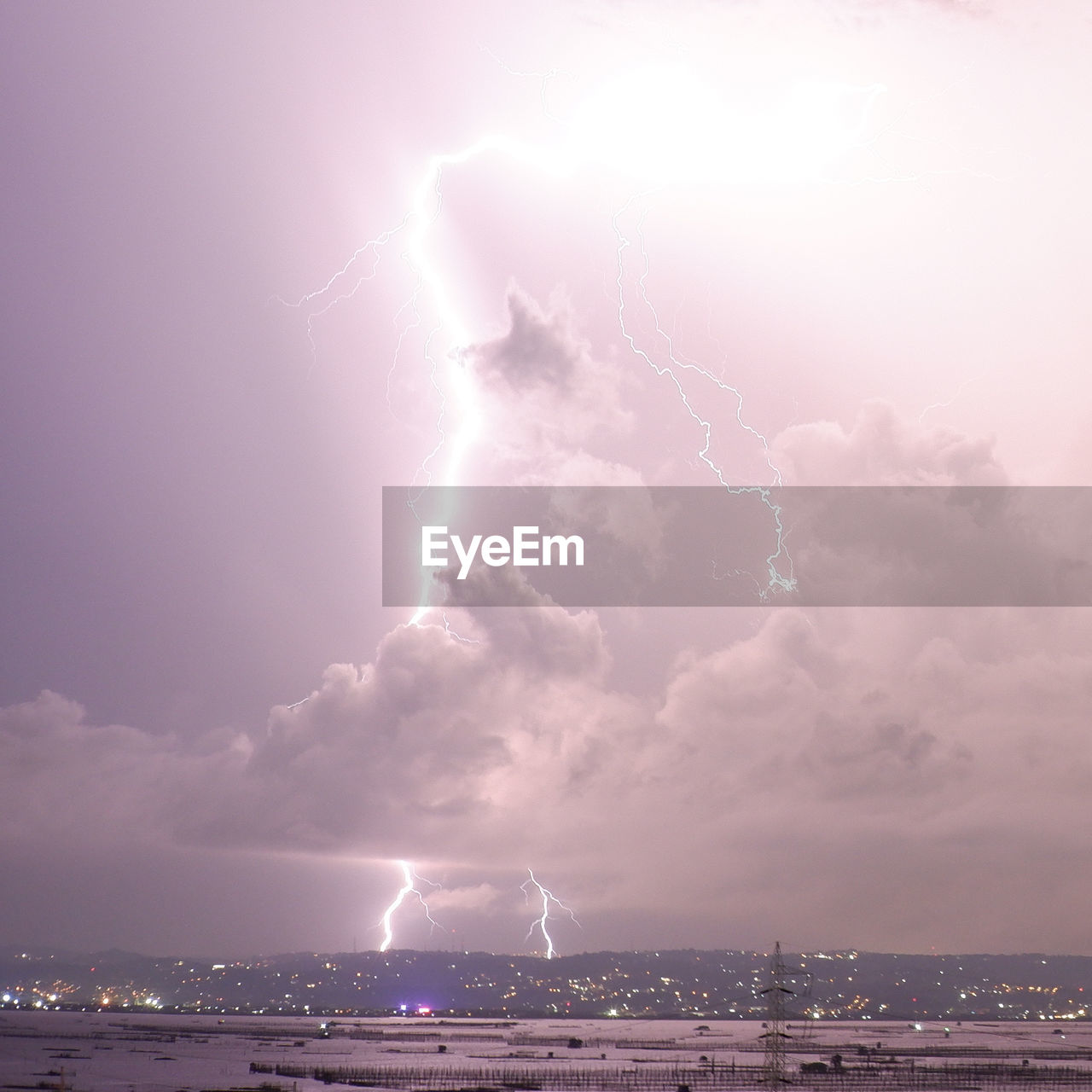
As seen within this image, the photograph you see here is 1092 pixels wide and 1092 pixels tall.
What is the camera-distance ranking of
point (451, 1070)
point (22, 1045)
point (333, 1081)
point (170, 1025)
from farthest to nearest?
1. point (170, 1025)
2. point (22, 1045)
3. point (451, 1070)
4. point (333, 1081)

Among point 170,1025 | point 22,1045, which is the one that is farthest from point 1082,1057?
point 170,1025

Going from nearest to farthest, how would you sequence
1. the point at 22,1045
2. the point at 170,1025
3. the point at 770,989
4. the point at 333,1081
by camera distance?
the point at 770,989
the point at 333,1081
the point at 22,1045
the point at 170,1025

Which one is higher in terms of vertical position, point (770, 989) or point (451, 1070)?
point (770, 989)

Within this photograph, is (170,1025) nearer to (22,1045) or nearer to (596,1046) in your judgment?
(22,1045)

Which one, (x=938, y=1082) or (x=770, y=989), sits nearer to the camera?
(x=770, y=989)

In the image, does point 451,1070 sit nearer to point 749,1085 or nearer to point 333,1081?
point 333,1081

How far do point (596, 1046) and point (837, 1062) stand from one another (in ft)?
135

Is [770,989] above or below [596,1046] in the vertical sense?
above

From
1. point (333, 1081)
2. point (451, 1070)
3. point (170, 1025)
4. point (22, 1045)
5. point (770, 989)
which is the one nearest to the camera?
point (770, 989)

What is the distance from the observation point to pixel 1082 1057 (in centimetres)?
12388

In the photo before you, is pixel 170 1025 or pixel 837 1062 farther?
pixel 170 1025

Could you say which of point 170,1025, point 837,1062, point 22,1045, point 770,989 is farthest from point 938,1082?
point 170,1025

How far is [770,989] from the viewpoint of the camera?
60469 millimetres

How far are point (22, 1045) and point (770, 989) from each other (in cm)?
9017
